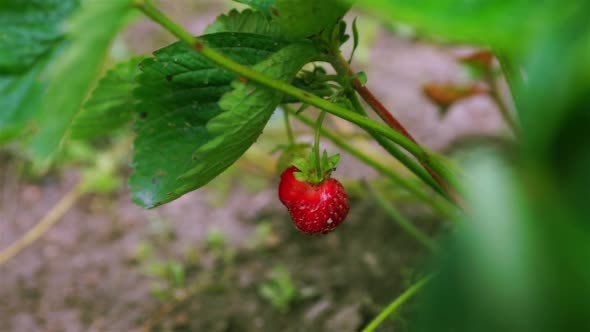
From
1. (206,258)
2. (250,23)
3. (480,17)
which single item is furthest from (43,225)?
(480,17)

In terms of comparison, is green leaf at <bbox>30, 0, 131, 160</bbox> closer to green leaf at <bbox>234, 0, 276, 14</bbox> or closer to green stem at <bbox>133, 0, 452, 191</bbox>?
green stem at <bbox>133, 0, 452, 191</bbox>

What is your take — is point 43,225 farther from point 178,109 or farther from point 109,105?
point 178,109

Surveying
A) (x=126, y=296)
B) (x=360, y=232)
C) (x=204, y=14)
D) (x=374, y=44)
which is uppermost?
(x=204, y=14)

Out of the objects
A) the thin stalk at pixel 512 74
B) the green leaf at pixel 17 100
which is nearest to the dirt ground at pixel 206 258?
the thin stalk at pixel 512 74

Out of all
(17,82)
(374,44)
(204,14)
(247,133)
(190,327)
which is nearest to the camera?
(247,133)

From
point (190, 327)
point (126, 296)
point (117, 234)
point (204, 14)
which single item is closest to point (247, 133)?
point (190, 327)

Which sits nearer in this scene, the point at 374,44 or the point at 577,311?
the point at 577,311

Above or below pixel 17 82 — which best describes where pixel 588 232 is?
below

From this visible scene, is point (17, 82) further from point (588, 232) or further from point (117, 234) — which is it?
point (117, 234)
